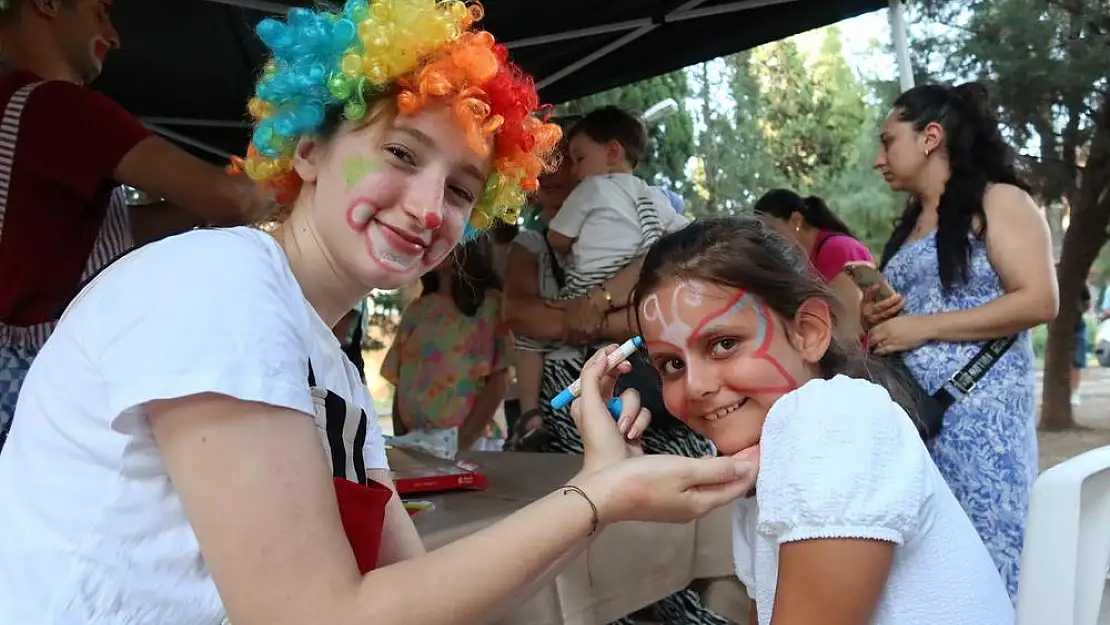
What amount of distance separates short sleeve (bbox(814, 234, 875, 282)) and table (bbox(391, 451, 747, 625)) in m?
1.35

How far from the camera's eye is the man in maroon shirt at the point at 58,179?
1442mm

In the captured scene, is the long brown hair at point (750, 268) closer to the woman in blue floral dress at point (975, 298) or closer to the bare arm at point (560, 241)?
the woman in blue floral dress at point (975, 298)

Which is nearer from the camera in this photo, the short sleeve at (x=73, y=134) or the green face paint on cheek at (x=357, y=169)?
the green face paint on cheek at (x=357, y=169)

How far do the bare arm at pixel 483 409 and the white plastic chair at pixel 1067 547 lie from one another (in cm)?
261

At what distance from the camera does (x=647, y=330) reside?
4.16 ft

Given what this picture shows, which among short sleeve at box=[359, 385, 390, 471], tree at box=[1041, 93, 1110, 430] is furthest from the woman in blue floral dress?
tree at box=[1041, 93, 1110, 430]

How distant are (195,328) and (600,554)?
1121 millimetres

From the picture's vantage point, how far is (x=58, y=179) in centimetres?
147

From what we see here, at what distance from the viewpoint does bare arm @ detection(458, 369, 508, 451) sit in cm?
347

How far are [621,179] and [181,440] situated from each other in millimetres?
2072

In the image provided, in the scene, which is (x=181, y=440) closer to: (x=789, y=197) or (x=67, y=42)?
(x=67, y=42)

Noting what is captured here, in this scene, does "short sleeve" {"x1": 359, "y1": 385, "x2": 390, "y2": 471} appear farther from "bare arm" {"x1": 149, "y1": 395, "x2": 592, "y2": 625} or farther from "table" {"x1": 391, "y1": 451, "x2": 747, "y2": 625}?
"bare arm" {"x1": 149, "y1": 395, "x2": 592, "y2": 625}

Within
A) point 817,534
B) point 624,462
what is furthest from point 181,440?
point 817,534

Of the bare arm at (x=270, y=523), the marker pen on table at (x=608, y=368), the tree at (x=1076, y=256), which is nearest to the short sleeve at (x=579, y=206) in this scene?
the marker pen on table at (x=608, y=368)
